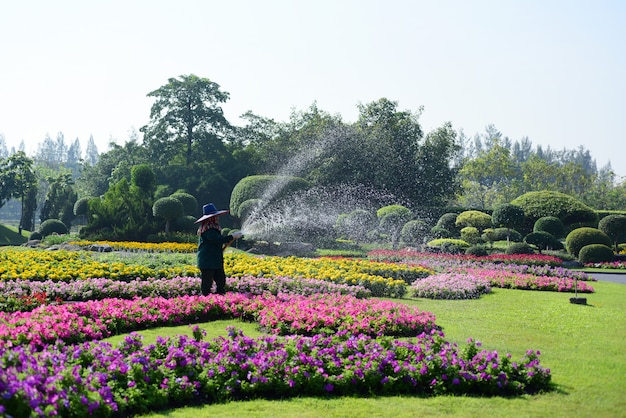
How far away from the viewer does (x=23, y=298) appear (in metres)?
8.73

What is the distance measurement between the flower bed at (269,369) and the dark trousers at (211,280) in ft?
11.4

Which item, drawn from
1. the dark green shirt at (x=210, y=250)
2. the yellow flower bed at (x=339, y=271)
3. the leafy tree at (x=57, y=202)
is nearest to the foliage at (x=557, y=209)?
the yellow flower bed at (x=339, y=271)

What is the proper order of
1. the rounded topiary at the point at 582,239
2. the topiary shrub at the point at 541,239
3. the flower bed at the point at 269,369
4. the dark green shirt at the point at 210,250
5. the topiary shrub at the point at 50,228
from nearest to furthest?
the flower bed at the point at 269,369 → the dark green shirt at the point at 210,250 → the rounded topiary at the point at 582,239 → the topiary shrub at the point at 541,239 → the topiary shrub at the point at 50,228

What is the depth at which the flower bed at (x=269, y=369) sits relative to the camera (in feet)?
15.7

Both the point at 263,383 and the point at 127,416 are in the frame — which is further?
the point at 263,383

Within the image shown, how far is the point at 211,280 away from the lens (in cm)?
967

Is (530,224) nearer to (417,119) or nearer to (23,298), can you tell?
(417,119)

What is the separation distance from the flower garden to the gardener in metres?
0.57

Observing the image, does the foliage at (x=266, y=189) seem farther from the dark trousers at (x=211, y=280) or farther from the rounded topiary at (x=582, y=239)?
the dark trousers at (x=211, y=280)

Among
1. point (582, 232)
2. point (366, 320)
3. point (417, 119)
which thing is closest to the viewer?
point (366, 320)

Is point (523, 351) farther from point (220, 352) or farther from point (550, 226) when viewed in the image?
point (550, 226)

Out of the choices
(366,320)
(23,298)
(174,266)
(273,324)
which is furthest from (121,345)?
(174,266)

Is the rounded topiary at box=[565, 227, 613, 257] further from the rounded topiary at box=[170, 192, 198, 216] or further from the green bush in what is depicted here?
the rounded topiary at box=[170, 192, 198, 216]

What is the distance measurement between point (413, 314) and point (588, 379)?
2.74 m
